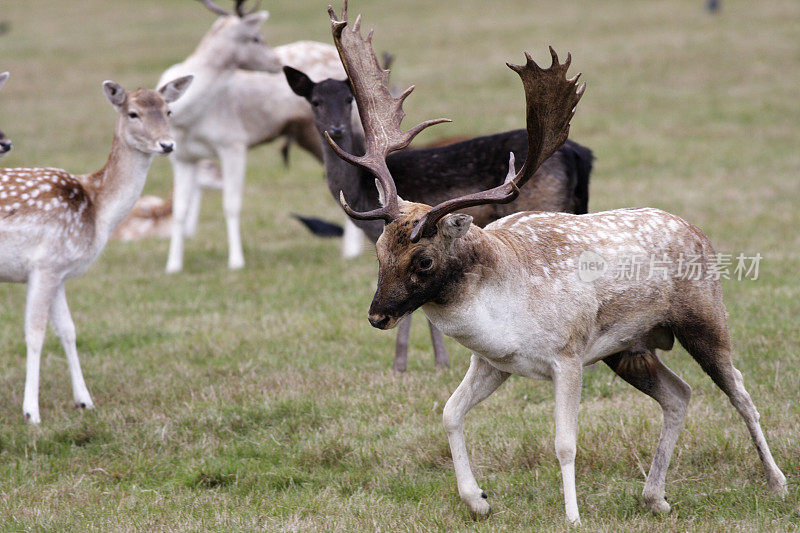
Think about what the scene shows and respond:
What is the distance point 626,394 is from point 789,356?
3.75ft

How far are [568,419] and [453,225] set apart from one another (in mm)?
954

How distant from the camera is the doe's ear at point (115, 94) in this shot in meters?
6.71

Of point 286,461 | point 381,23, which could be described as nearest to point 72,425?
point 286,461

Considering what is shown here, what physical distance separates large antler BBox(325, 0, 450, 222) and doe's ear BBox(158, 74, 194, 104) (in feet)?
7.87

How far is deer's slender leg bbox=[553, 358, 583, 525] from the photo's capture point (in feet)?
13.3

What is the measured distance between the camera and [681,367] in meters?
6.23

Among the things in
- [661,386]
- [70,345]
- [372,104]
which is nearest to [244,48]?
[70,345]

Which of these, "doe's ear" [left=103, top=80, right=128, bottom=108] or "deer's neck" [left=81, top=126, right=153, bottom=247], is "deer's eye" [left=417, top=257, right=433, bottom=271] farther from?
"doe's ear" [left=103, top=80, right=128, bottom=108]

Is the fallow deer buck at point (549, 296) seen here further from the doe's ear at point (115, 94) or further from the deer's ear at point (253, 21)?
the deer's ear at point (253, 21)

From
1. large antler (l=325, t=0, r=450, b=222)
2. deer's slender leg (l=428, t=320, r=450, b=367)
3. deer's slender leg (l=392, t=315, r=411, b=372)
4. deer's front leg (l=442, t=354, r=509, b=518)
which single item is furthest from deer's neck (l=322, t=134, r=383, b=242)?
deer's front leg (l=442, t=354, r=509, b=518)

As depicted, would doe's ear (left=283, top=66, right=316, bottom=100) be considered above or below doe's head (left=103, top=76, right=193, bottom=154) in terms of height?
above

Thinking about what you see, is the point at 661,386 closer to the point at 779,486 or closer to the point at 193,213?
the point at 779,486

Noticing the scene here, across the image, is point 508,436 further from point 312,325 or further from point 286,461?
point 312,325

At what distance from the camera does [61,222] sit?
5984 mm
